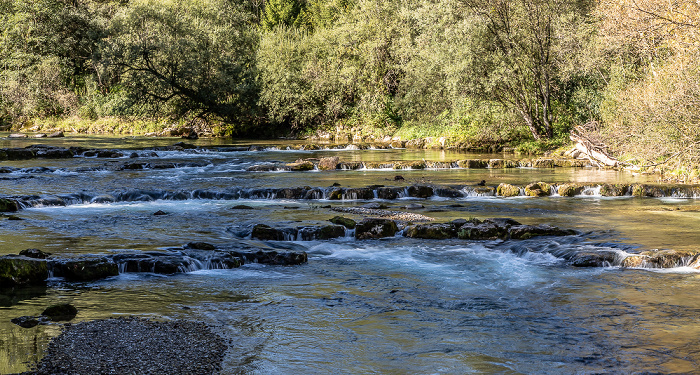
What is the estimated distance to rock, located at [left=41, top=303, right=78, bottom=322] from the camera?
23.0ft

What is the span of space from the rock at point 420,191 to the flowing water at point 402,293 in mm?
1306

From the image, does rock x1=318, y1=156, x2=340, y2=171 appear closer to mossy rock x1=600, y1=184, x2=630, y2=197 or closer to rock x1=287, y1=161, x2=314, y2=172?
rock x1=287, y1=161, x2=314, y2=172

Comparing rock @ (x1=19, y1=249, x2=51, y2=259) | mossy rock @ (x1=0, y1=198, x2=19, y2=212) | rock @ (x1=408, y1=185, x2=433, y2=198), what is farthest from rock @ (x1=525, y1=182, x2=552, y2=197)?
mossy rock @ (x1=0, y1=198, x2=19, y2=212)

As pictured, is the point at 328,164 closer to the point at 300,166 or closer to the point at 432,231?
the point at 300,166

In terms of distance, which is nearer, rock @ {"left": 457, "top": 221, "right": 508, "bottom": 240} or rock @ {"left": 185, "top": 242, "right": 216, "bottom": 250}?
rock @ {"left": 185, "top": 242, "right": 216, "bottom": 250}

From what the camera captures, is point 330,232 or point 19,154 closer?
point 330,232

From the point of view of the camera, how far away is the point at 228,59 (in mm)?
43344

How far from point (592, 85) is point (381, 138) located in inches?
625

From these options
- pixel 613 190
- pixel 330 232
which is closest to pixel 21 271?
pixel 330 232

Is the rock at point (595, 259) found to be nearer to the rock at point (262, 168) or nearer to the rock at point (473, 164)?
the rock at point (473, 164)

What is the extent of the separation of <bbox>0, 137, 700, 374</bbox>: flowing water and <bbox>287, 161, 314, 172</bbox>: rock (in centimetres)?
756

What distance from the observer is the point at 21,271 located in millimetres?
8742

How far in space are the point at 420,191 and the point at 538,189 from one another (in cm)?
381

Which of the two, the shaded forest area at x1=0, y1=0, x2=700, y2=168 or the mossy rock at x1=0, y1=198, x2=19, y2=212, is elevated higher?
the shaded forest area at x1=0, y1=0, x2=700, y2=168
